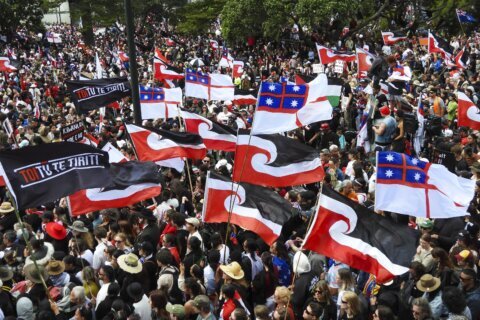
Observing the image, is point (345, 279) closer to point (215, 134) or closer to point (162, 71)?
point (215, 134)

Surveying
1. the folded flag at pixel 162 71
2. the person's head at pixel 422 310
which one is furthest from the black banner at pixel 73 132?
the person's head at pixel 422 310

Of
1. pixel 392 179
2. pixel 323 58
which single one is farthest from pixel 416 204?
pixel 323 58

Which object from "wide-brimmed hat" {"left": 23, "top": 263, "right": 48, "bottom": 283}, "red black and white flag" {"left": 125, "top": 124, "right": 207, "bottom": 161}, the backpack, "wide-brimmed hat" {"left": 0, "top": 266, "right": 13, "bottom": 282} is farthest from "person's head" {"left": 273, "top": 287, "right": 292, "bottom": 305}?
the backpack

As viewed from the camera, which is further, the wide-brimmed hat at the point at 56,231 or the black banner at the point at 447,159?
the black banner at the point at 447,159

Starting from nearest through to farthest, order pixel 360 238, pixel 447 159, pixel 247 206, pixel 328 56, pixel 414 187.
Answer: pixel 360 238 → pixel 414 187 → pixel 247 206 → pixel 447 159 → pixel 328 56

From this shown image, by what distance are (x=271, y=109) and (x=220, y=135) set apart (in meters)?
2.48

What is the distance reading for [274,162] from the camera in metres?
8.47

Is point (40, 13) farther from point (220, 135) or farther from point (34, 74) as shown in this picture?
point (220, 135)

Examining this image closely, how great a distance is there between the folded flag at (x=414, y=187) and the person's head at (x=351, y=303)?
143 cm

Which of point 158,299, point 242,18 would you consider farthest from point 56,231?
point 242,18

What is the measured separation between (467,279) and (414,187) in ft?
4.01

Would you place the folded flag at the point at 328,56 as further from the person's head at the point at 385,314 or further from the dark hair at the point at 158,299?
the person's head at the point at 385,314

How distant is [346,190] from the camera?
986 centimetres

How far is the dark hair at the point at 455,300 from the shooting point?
609 cm
